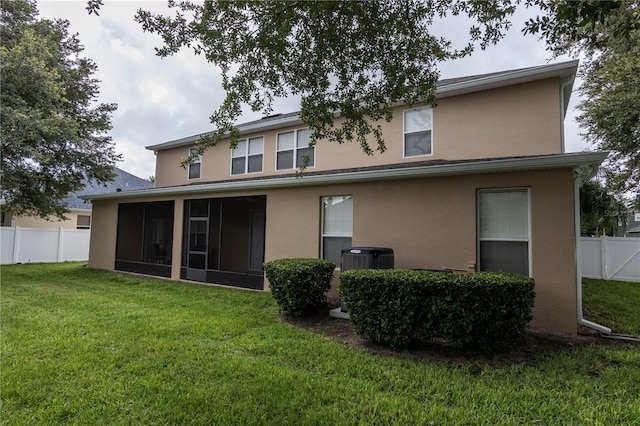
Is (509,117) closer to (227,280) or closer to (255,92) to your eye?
(255,92)

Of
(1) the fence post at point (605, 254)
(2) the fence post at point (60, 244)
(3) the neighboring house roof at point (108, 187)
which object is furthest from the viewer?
(3) the neighboring house roof at point (108, 187)

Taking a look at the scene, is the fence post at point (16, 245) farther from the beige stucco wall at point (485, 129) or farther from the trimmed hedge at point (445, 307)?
the trimmed hedge at point (445, 307)

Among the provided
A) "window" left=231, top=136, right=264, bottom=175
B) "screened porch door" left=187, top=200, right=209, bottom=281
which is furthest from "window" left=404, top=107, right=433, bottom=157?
"screened porch door" left=187, top=200, right=209, bottom=281

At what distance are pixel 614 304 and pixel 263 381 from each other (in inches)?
320

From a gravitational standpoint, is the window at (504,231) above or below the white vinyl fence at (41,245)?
above

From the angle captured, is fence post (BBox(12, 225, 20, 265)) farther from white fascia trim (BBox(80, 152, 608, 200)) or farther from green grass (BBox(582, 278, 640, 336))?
green grass (BBox(582, 278, 640, 336))

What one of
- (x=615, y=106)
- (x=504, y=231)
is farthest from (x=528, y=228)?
(x=615, y=106)

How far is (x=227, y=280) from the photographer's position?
9914mm

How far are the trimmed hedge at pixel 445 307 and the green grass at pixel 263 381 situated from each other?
0.39 m

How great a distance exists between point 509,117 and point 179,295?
29.1 feet

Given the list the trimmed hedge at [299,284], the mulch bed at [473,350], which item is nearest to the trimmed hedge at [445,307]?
the mulch bed at [473,350]

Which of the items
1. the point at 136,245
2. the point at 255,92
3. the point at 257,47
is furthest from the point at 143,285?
the point at 257,47

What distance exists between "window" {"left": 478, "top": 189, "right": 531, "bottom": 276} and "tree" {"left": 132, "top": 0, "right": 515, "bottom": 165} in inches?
93.8

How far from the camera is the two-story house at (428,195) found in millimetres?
5699
